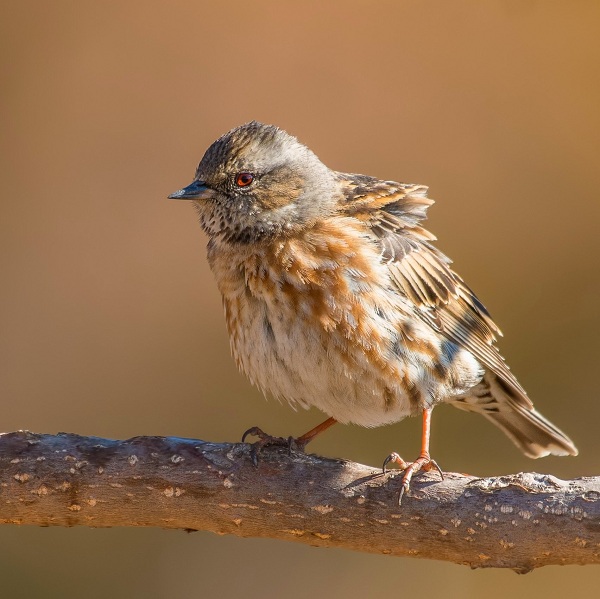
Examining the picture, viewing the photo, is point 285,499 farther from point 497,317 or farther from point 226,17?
point 226,17

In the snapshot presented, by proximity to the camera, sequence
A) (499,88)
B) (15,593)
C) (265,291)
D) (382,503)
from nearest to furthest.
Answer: (382,503), (265,291), (15,593), (499,88)

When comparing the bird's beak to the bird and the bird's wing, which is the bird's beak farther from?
the bird's wing

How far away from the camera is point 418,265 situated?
5.89m

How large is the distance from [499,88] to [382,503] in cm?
574

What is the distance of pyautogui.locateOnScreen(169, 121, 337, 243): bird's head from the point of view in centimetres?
559

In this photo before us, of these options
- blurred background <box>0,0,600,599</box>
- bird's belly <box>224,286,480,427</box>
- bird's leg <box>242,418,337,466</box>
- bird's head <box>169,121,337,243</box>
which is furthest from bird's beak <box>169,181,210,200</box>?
blurred background <box>0,0,600,599</box>

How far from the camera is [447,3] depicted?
9.44 meters

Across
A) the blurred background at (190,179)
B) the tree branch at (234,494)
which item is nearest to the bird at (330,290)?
the tree branch at (234,494)

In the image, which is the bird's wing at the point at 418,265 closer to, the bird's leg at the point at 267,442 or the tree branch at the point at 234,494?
the bird's leg at the point at 267,442

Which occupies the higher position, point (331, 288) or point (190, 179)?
point (190, 179)

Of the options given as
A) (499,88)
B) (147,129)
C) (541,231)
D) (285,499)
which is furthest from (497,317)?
(285,499)

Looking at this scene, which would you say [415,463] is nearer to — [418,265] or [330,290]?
[330,290]

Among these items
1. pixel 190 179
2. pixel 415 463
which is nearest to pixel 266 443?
pixel 415 463

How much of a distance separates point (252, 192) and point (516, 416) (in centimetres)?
232
